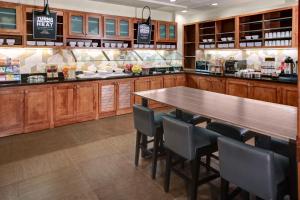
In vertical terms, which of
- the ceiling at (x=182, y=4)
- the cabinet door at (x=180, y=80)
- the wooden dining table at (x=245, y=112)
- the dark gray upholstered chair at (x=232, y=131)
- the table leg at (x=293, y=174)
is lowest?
the table leg at (x=293, y=174)

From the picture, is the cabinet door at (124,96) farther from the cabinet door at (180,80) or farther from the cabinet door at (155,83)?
the cabinet door at (180,80)

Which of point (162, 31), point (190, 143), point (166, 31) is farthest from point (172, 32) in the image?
point (190, 143)

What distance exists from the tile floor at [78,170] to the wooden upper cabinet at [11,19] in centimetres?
192

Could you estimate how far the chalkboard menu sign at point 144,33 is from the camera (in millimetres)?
6277

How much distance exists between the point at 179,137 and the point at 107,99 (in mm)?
3412

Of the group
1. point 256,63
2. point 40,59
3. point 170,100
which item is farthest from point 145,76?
point 170,100

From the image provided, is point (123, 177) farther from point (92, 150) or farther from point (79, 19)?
point (79, 19)

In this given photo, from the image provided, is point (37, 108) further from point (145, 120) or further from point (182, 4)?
point (182, 4)

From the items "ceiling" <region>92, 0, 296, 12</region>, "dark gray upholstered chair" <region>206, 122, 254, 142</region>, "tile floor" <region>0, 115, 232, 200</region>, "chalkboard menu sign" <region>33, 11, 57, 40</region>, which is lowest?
"tile floor" <region>0, 115, 232, 200</region>

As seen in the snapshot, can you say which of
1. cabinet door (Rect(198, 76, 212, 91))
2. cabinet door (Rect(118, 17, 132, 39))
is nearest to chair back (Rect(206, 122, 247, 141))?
cabinet door (Rect(198, 76, 212, 91))

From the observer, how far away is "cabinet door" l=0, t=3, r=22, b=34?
14.8ft

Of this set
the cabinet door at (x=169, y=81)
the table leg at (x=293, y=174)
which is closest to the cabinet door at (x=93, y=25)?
the cabinet door at (x=169, y=81)

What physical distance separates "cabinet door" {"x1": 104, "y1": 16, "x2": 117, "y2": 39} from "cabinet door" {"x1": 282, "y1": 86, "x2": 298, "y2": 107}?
12.6 feet

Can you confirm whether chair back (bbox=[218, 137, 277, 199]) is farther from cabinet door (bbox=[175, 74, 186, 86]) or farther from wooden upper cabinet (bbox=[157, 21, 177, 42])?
wooden upper cabinet (bbox=[157, 21, 177, 42])
